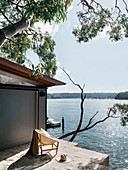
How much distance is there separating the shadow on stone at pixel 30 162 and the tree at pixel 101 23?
5.80 metres

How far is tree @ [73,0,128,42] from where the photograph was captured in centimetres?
711

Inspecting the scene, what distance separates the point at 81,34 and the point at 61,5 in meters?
4.91

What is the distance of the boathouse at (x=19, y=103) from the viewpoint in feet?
17.0

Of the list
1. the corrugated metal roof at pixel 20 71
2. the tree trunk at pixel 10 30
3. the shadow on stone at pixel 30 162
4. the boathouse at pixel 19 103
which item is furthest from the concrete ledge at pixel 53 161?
the tree trunk at pixel 10 30

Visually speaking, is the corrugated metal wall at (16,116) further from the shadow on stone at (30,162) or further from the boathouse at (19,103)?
the shadow on stone at (30,162)

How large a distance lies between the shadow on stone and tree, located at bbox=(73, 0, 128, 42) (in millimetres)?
5801

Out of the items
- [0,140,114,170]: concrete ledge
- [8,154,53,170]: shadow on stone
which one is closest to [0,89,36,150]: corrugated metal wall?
[0,140,114,170]: concrete ledge

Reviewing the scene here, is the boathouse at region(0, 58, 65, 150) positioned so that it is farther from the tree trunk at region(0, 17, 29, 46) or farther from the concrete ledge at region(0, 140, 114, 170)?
the tree trunk at region(0, 17, 29, 46)

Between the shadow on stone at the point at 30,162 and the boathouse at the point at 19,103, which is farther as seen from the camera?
the boathouse at the point at 19,103

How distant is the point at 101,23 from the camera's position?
752cm

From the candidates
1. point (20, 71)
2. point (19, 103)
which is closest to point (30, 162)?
point (19, 103)

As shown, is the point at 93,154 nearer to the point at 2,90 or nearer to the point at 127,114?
the point at 2,90

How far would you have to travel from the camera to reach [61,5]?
3.26m

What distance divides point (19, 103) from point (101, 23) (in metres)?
5.27
